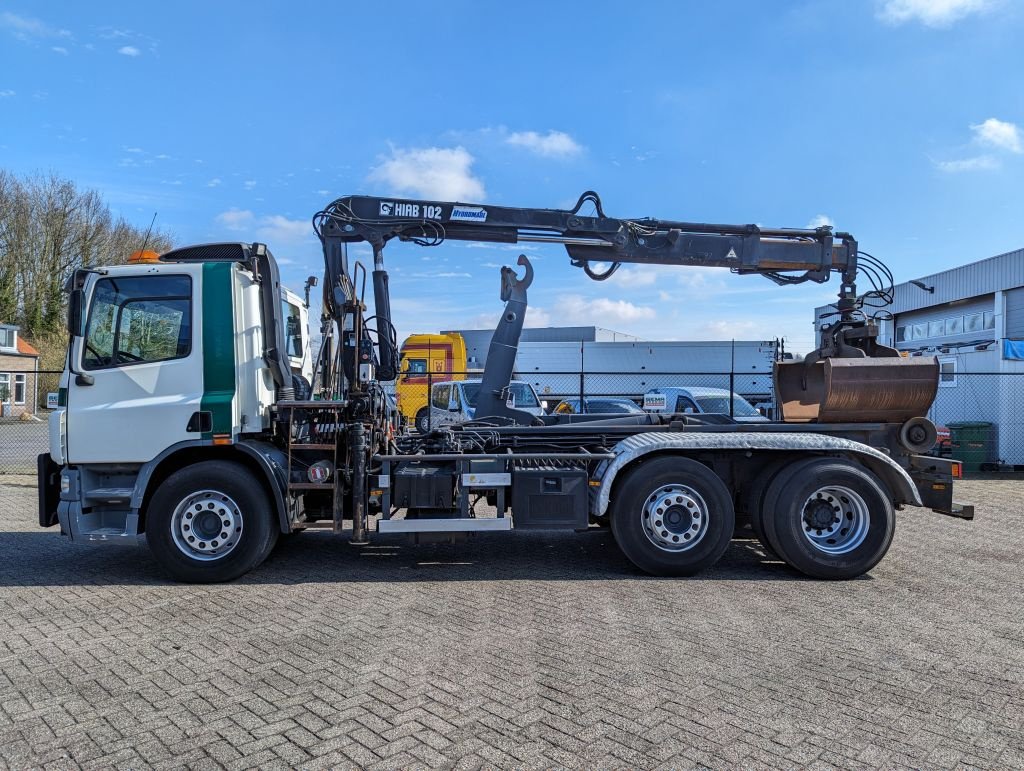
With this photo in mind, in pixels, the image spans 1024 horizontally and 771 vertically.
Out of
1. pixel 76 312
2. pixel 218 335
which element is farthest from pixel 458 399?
pixel 76 312

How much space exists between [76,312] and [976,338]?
25.4m

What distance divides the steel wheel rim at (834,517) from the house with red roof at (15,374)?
35.9m

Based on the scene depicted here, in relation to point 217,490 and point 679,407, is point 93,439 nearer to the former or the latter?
point 217,490

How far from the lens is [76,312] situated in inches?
239

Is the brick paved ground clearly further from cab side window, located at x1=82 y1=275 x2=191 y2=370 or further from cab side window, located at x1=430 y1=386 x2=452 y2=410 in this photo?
cab side window, located at x1=430 y1=386 x2=452 y2=410

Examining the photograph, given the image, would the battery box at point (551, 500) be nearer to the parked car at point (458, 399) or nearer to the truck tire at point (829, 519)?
the truck tire at point (829, 519)

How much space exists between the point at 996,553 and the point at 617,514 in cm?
443

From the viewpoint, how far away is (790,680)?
13.4ft

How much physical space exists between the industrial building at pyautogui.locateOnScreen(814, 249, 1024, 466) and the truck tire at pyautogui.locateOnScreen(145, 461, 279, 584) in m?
8.45

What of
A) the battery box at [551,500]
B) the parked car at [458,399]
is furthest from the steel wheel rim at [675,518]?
the parked car at [458,399]

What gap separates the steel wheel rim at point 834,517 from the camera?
6.39 m

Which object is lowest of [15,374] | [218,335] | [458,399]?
[458,399]

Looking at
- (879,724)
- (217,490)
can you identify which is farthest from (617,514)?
(217,490)

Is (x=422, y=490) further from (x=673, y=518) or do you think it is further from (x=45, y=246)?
(x=45, y=246)
